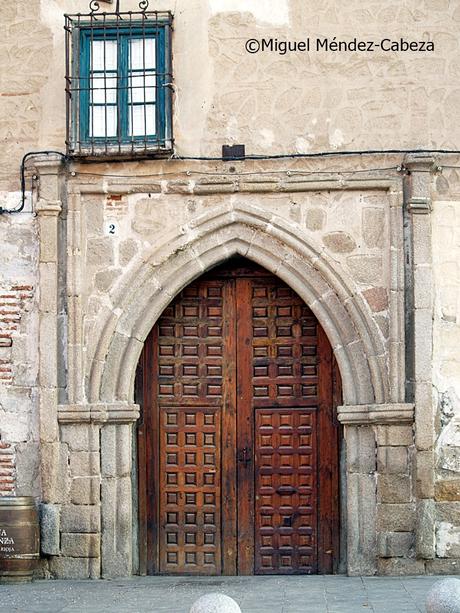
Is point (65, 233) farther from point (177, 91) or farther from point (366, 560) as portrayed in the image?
point (366, 560)

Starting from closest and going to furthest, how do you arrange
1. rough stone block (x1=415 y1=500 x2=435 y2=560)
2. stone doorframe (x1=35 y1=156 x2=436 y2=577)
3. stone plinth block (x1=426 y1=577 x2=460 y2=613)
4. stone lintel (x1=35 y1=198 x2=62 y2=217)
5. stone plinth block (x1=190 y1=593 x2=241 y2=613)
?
stone plinth block (x1=190 y1=593 x2=241 y2=613), stone plinth block (x1=426 y1=577 x2=460 y2=613), rough stone block (x1=415 y1=500 x2=435 y2=560), stone doorframe (x1=35 y1=156 x2=436 y2=577), stone lintel (x1=35 y1=198 x2=62 y2=217)

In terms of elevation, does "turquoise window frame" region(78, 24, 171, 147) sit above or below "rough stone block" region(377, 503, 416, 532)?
above

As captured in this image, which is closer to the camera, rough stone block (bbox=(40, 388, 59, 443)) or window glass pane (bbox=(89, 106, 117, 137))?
rough stone block (bbox=(40, 388, 59, 443))

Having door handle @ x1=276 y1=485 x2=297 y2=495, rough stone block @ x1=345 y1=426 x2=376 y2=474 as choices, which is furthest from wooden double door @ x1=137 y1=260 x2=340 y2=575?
rough stone block @ x1=345 y1=426 x2=376 y2=474

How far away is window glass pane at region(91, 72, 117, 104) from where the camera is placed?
36.4 feet

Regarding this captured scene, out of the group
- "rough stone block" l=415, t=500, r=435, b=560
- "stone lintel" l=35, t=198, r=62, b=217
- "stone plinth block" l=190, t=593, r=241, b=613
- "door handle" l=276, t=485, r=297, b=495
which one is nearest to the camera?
"stone plinth block" l=190, t=593, r=241, b=613

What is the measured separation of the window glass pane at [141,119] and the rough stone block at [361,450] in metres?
2.94

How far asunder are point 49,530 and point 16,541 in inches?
12.3

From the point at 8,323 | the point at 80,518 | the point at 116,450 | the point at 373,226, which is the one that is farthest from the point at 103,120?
the point at 80,518

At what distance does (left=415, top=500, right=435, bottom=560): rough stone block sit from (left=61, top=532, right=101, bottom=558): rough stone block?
2566 millimetres

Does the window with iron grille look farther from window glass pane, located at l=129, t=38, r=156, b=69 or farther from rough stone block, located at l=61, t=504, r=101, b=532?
rough stone block, located at l=61, t=504, r=101, b=532

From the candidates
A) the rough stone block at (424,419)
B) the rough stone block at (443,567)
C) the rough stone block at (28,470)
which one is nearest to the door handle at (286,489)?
the rough stone block at (424,419)

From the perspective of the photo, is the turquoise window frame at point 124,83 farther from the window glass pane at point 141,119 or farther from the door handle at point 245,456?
the door handle at point 245,456

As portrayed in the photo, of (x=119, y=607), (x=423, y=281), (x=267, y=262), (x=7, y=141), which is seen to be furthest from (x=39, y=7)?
(x=119, y=607)
